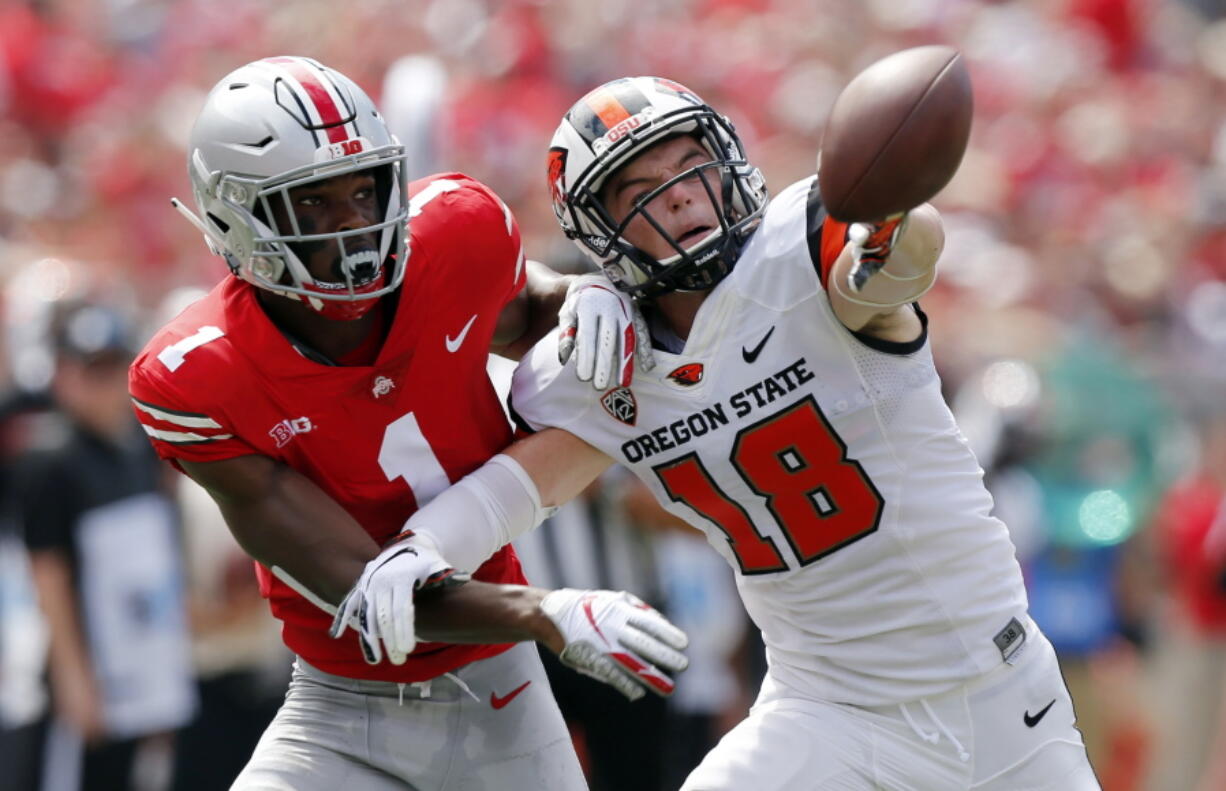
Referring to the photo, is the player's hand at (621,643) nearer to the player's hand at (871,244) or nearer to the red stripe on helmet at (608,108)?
the player's hand at (871,244)

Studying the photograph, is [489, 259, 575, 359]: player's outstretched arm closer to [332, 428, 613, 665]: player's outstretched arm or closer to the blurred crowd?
[332, 428, 613, 665]: player's outstretched arm

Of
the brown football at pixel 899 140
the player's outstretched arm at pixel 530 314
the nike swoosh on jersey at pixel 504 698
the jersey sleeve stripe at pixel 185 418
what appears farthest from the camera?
the player's outstretched arm at pixel 530 314

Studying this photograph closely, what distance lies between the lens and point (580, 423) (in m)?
3.43

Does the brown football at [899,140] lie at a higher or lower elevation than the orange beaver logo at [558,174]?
higher

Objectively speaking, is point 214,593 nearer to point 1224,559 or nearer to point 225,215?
point 225,215

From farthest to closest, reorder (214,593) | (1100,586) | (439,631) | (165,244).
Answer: (165,244) < (1100,586) < (214,593) < (439,631)

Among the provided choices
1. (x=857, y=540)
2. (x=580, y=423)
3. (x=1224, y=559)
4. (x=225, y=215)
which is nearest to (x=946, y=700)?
(x=857, y=540)

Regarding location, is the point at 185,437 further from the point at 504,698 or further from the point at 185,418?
the point at 504,698

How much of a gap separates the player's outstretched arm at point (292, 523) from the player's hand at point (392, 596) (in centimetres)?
8

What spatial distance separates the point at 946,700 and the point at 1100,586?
11.2ft

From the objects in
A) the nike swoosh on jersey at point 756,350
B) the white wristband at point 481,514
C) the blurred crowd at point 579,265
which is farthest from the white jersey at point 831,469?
the blurred crowd at point 579,265

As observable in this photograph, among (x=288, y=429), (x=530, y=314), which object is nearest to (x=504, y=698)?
(x=288, y=429)

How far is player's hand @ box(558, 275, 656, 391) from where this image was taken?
10.6 feet

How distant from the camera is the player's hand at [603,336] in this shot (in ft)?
10.6
